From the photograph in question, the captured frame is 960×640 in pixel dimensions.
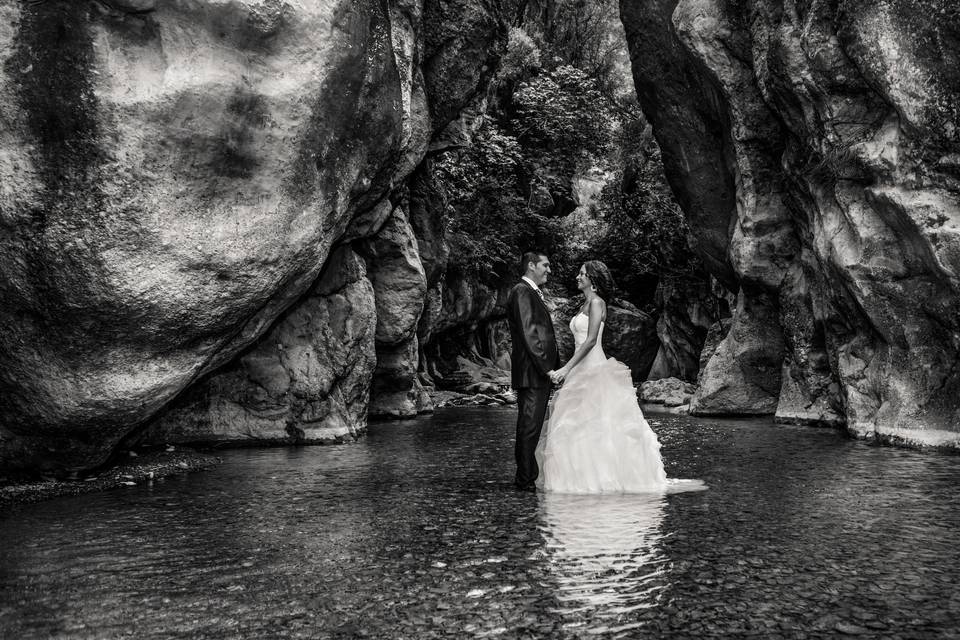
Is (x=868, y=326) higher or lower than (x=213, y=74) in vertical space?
lower

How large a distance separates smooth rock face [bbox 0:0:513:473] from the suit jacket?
4.43 meters

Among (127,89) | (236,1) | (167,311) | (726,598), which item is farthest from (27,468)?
(726,598)

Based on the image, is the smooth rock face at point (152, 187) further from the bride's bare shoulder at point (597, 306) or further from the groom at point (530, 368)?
the bride's bare shoulder at point (597, 306)

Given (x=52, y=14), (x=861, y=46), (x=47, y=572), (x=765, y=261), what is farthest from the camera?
(x=765, y=261)

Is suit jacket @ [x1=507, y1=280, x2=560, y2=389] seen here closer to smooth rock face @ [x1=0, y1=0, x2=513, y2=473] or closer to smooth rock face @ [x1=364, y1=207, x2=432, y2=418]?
smooth rock face @ [x1=0, y1=0, x2=513, y2=473]

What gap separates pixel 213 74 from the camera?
34.9 ft

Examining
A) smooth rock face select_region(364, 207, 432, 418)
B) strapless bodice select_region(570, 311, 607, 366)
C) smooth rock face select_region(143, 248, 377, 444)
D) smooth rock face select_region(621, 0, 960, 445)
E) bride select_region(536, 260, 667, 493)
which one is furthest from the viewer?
smooth rock face select_region(364, 207, 432, 418)

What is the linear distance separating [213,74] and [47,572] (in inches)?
276

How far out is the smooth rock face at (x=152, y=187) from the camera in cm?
918

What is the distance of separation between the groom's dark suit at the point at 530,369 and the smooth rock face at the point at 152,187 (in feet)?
14.8

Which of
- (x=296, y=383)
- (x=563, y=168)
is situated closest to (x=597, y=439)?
(x=296, y=383)

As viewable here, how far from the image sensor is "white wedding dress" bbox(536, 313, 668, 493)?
8.77m

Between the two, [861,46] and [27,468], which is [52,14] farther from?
[861,46]

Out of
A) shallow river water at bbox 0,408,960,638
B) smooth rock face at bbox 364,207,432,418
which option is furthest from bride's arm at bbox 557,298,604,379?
smooth rock face at bbox 364,207,432,418
